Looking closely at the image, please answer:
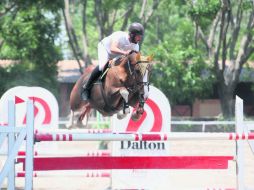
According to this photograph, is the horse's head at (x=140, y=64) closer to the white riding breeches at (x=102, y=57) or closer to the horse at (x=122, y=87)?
the horse at (x=122, y=87)

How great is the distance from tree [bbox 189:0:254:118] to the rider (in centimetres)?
1726

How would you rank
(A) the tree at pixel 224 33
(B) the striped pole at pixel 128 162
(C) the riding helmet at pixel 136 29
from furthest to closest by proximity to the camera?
(A) the tree at pixel 224 33
(C) the riding helmet at pixel 136 29
(B) the striped pole at pixel 128 162

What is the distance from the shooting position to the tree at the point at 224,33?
2569 cm

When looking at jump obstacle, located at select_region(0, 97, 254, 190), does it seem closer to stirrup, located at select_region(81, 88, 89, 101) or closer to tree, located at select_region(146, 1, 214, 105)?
stirrup, located at select_region(81, 88, 89, 101)

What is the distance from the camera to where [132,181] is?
27.8 ft

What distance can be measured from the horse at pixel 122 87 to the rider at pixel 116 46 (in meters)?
0.12

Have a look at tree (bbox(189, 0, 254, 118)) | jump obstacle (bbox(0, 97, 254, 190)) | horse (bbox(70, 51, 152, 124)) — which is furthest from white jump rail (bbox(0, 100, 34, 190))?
tree (bbox(189, 0, 254, 118))

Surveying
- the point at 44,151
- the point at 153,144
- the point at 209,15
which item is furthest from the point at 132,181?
the point at 209,15

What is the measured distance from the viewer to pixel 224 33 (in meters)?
27.4

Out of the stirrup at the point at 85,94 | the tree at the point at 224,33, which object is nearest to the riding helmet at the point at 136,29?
the stirrup at the point at 85,94

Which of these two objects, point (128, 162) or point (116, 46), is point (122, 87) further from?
point (128, 162)

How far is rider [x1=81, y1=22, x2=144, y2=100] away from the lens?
7.79 meters

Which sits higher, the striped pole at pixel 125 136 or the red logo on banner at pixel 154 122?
the red logo on banner at pixel 154 122

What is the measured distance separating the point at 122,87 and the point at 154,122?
3.14 ft
